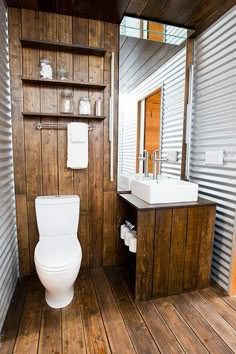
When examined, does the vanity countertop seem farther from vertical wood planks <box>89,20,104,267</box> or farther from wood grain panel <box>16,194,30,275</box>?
wood grain panel <box>16,194,30,275</box>

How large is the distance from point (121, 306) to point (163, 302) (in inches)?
13.6

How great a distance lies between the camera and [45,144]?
2.03 m

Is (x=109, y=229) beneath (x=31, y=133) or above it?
beneath

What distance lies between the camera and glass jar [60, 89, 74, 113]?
199cm

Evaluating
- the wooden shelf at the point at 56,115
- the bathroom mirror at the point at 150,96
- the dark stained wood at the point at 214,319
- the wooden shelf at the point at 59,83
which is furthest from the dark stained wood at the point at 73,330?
the wooden shelf at the point at 59,83

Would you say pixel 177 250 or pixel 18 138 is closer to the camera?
pixel 177 250

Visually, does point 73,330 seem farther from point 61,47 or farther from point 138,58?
point 138,58

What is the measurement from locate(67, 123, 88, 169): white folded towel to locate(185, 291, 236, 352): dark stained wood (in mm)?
1467

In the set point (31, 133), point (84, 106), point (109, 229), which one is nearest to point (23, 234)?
point (109, 229)

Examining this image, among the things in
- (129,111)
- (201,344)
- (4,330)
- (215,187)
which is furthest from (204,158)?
(4,330)

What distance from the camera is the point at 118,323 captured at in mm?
1567

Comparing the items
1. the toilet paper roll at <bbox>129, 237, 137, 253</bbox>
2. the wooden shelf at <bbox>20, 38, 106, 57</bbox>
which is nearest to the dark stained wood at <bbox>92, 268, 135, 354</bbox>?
the toilet paper roll at <bbox>129, 237, 137, 253</bbox>

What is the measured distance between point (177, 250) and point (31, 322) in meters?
1.20

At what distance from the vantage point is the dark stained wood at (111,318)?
1.38 metres
